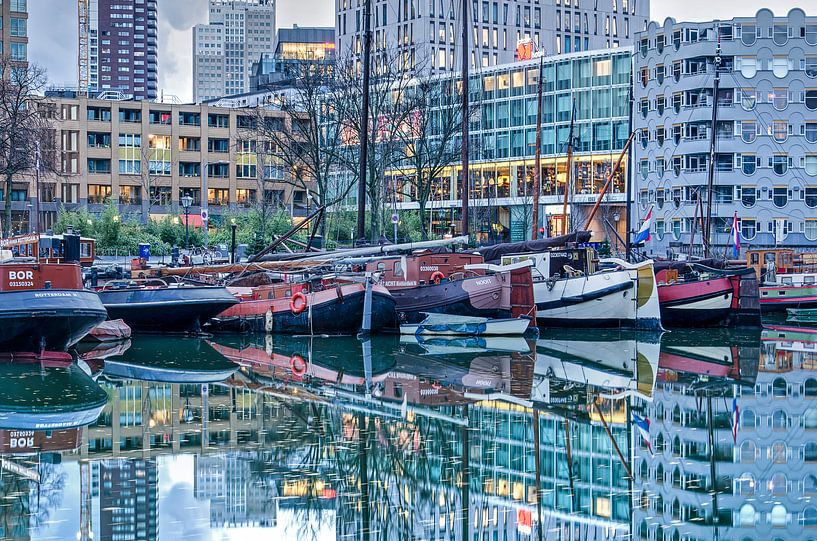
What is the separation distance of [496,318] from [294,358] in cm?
1022

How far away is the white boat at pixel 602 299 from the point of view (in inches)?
1754

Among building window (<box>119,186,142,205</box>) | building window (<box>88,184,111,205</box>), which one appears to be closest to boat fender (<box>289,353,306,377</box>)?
building window (<box>88,184,111,205</box>)

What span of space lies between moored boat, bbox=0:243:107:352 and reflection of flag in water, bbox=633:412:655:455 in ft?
53.8

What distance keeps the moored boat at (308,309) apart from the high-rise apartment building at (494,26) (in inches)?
3724

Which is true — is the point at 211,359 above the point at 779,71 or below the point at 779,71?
below

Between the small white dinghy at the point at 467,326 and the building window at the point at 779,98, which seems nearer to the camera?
the small white dinghy at the point at 467,326

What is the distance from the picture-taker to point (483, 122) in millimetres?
109062

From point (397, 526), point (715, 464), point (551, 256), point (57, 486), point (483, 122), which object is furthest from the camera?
point (483, 122)

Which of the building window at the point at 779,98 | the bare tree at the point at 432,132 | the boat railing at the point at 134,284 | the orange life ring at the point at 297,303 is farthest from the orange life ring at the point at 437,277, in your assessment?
the building window at the point at 779,98

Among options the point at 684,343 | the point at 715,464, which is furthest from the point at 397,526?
the point at 684,343

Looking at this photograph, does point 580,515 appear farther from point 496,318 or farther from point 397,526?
point 496,318

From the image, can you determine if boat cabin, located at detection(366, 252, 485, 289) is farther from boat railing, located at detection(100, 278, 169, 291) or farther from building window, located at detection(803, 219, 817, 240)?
building window, located at detection(803, 219, 817, 240)

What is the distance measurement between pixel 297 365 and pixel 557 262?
17.9 m

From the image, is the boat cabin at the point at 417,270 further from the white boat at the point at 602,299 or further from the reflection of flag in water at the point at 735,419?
the reflection of flag in water at the point at 735,419
